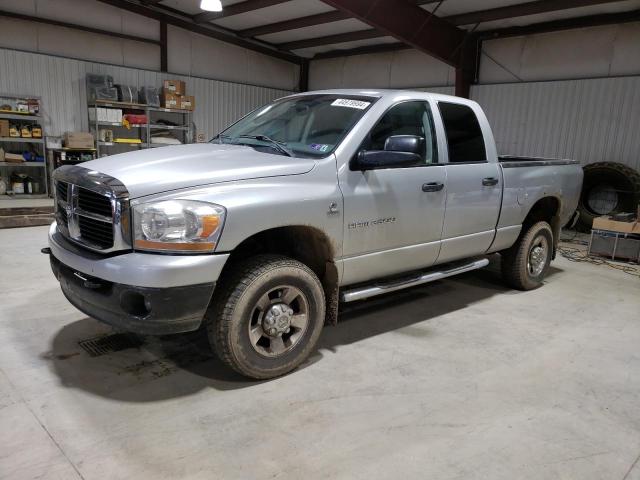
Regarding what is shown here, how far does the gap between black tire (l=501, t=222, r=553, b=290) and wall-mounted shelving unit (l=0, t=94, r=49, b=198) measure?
9.05 metres

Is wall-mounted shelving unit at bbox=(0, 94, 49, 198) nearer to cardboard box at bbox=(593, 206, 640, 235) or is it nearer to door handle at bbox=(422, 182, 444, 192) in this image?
door handle at bbox=(422, 182, 444, 192)

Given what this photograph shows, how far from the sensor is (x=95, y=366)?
302 centimetres

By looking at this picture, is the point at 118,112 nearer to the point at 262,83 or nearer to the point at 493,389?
the point at 262,83

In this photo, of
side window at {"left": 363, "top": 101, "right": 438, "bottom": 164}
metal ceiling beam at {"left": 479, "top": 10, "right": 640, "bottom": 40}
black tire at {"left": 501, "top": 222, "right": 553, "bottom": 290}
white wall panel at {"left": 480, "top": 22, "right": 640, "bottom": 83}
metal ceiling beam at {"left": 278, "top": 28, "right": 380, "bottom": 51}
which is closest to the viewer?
side window at {"left": 363, "top": 101, "right": 438, "bottom": 164}

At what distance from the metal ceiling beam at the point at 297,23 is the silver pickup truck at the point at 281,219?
640 centimetres

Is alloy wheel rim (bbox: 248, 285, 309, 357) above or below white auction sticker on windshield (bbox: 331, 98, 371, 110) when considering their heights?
below

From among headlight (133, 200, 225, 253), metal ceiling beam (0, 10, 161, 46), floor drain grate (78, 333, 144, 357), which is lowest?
floor drain grate (78, 333, 144, 357)

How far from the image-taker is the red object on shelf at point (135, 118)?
10.9 metres

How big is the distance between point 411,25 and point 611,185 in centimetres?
466

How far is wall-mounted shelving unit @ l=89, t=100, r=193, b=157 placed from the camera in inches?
421

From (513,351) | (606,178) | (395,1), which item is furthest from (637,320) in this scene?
(395,1)

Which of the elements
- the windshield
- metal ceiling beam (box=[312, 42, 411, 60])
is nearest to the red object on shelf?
metal ceiling beam (box=[312, 42, 411, 60])

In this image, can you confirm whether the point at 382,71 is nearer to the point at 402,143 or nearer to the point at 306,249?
the point at 402,143

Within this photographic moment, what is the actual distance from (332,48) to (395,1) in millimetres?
5294
